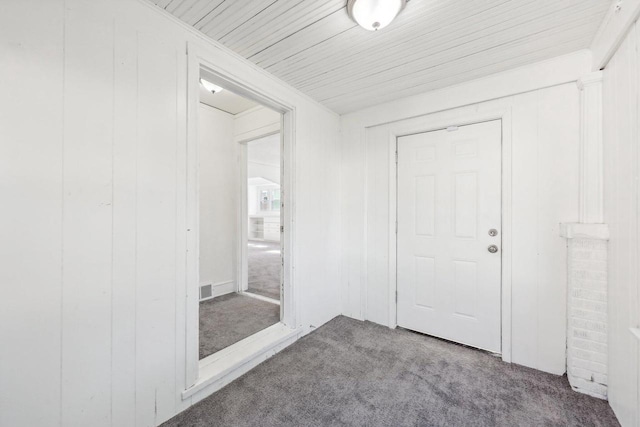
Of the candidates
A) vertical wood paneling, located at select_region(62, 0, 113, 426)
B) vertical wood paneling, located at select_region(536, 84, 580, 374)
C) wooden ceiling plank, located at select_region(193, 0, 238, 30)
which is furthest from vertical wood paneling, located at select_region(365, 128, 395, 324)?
vertical wood paneling, located at select_region(62, 0, 113, 426)

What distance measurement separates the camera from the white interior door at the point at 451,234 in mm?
2186

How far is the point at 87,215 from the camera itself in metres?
1.22

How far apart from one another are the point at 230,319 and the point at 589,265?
3.07m

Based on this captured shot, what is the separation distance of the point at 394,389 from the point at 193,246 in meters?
1.66

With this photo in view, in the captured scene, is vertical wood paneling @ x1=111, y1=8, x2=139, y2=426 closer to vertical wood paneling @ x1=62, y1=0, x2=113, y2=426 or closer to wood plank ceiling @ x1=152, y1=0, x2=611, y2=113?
vertical wood paneling @ x1=62, y1=0, x2=113, y2=426

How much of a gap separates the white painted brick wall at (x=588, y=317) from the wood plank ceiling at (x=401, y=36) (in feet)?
4.56

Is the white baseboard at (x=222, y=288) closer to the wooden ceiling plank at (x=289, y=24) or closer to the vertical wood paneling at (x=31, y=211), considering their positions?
the vertical wood paneling at (x=31, y=211)

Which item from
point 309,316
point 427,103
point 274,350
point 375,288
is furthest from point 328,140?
point 274,350

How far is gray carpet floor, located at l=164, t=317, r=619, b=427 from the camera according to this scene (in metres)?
1.49

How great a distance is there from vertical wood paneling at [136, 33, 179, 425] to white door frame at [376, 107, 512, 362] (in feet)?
6.54

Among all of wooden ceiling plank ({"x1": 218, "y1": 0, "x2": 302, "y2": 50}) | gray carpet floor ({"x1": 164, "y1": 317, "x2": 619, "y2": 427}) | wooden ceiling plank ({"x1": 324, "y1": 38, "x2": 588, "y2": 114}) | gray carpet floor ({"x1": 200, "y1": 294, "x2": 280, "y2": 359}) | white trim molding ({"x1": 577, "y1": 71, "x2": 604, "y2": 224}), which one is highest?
wooden ceiling plank ({"x1": 218, "y1": 0, "x2": 302, "y2": 50})

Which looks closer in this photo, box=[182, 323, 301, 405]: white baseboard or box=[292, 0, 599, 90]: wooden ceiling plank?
box=[292, 0, 599, 90]: wooden ceiling plank

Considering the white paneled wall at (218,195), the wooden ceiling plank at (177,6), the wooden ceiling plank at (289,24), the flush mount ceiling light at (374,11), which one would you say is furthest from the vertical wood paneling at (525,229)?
the white paneled wall at (218,195)

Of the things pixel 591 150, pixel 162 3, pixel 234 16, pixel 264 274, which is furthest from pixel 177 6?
pixel 264 274
